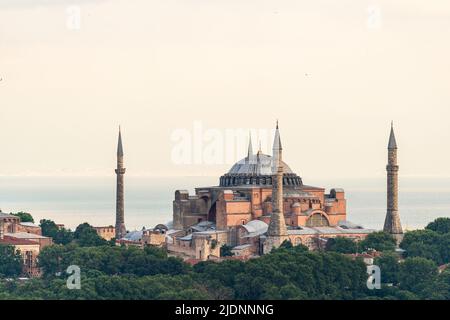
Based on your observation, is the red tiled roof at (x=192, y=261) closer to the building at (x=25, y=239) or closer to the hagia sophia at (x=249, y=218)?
the hagia sophia at (x=249, y=218)

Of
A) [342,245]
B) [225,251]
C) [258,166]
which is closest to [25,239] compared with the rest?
[225,251]

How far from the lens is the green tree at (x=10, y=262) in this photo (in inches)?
3821

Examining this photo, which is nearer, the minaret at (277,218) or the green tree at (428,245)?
the green tree at (428,245)

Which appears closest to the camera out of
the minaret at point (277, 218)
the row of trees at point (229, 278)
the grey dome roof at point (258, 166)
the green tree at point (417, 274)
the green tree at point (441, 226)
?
the row of trees at point (229, 278)

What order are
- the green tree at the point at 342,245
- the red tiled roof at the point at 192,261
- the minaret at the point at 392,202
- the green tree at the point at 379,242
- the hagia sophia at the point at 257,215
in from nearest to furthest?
the red tiled roof at the point at 192,261, the green tree at the point at 342,245, the green tree at the point at 379,242, the hagia sophia at the point at 257,215, the minaret at the point at 392,202

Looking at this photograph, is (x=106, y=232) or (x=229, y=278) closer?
(x=229, y=278)

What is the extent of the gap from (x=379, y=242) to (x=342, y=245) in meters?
1.75

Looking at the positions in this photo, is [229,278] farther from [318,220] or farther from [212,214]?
[212,214]

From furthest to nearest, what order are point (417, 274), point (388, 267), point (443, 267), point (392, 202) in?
point (392, 202), point (443, 267), point (388, 267), point (417, 274)

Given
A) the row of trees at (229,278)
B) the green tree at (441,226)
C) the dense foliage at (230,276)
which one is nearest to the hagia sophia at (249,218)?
the green tree at (441,226)

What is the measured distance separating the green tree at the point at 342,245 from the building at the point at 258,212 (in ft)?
3.07

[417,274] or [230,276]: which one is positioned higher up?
[417,274]

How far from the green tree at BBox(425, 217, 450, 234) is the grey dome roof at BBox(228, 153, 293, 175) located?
21.3 feet

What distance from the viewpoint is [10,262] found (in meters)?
98.1
